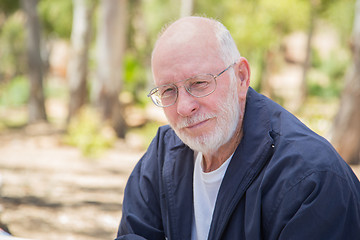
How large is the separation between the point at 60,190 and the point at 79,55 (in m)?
5.63

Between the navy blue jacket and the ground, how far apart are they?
2249mm

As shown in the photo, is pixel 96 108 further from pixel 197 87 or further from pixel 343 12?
pixel 197 87

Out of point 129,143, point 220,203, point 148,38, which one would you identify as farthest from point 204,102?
point 148,38

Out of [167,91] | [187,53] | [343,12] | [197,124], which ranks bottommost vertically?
[197,124]

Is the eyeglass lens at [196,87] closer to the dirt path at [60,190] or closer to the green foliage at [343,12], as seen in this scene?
the dirt path at [60,190]

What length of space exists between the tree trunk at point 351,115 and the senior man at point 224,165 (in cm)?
532

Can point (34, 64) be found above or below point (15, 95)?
above

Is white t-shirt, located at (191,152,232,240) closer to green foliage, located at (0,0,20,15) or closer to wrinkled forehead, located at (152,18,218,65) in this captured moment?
wrinkled forehead, located at (152,18,218,65)

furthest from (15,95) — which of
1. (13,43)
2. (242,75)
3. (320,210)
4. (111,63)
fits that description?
(320,210)

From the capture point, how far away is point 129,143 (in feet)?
32.9

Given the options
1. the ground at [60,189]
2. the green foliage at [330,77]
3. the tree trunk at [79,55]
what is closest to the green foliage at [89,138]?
the ground at [60,189]

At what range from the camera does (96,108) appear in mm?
10062

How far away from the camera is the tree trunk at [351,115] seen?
668 cm

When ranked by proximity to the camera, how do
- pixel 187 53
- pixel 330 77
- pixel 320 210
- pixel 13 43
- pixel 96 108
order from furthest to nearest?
1. pixel 330 77
2. pixel 13 43
3. pixel 96 108
4. pixel 187 53
5. pixel 320 210
